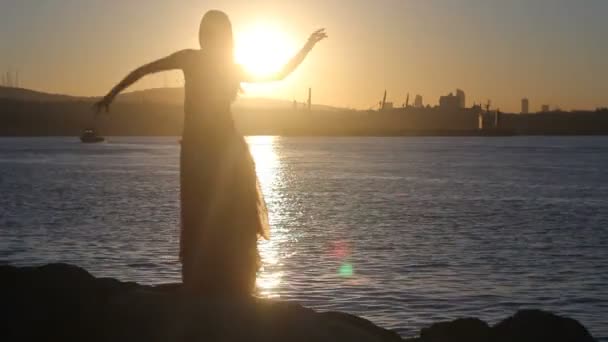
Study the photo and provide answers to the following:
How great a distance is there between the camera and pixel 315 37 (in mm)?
5973

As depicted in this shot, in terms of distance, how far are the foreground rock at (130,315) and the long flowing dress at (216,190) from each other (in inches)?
11.2

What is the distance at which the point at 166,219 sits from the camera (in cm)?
3028

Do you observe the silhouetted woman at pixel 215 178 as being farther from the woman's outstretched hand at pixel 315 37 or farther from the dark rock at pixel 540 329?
the dark rock at pixel 540 329

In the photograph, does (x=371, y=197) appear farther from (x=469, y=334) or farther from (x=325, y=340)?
(x=325, y=340)

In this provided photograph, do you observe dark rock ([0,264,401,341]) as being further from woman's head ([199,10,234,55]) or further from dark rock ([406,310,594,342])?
dark rock ([406,310,594,342])

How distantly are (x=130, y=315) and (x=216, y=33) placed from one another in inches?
74.9

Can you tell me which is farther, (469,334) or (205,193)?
(469,334)

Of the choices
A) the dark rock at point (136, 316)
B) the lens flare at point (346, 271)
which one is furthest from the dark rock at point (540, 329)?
the lens flare at point (346, 271)

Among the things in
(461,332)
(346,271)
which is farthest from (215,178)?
(346,271)

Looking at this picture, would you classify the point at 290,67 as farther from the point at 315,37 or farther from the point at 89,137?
the point at 89,137

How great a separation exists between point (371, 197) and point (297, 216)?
10.0 m

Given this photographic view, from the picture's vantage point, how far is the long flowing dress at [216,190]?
19.7 ft

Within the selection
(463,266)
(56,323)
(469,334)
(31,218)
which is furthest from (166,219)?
(56,323)

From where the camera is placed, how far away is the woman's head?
5836mm
